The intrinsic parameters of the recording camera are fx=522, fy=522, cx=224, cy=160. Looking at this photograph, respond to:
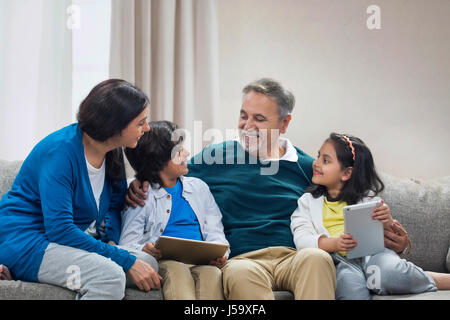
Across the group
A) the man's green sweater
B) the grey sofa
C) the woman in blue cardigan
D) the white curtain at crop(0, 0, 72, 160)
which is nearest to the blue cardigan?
the woman in blue cardigan

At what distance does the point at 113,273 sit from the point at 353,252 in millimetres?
823

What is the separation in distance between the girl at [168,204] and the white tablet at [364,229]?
1.46ft

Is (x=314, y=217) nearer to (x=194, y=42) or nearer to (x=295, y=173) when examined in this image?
(x=295, y=173)

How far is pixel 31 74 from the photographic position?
8.09 feet

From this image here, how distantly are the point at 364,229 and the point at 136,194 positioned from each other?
82cm

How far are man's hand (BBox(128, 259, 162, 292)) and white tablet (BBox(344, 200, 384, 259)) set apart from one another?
26.2 inches

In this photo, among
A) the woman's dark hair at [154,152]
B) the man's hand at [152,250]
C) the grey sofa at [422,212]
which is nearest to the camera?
the man's hand at [152,250]

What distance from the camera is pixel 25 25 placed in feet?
8.06

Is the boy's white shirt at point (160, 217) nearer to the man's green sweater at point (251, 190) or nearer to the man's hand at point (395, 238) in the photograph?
the man's green sweater at point (251, 190)

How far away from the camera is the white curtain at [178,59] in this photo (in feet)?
8.79

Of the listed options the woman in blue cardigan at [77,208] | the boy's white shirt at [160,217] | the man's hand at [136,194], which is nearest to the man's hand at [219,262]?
the boy's white shirt at [160,217]

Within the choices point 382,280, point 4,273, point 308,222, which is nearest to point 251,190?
point 308,222

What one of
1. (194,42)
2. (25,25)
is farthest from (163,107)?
(25,25)

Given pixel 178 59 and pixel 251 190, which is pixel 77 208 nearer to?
pixel 251 190
